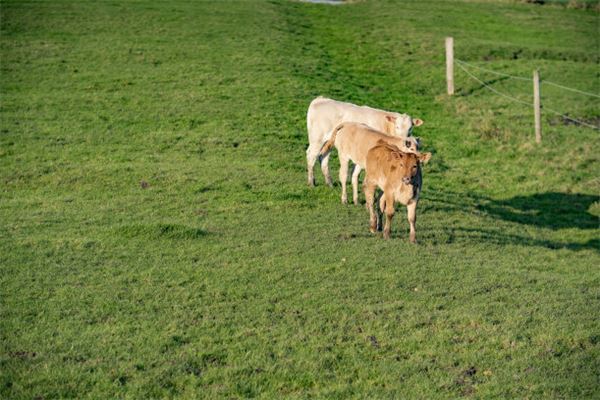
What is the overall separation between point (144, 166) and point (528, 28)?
28.1 m

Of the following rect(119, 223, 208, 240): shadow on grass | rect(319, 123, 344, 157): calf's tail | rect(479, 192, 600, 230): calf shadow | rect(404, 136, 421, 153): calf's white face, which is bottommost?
rect(479, 192, 600, 230): calf shadow

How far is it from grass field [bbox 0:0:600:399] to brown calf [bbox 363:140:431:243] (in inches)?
22.2

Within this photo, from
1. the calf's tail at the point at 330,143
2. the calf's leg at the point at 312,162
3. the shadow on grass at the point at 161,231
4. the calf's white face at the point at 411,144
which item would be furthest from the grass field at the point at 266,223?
the calf's white face at the point at 411,144

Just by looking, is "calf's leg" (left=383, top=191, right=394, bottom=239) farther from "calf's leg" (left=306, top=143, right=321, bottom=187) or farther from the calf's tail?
"calf's leg" (left=306, top=143, right=321, bottom=187)

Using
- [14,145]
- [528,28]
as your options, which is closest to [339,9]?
[528,28]

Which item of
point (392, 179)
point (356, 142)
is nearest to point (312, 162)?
point (356, 142)

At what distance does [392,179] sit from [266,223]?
9.97ft

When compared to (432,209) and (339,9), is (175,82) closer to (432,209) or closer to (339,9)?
(432,209)

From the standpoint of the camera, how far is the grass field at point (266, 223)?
9859mm

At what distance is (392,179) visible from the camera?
1519cm

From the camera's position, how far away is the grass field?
388 inches

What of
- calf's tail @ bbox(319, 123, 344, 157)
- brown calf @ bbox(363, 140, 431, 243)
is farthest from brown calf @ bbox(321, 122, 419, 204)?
brown calf @ bbox(363, 140, 431, 243)

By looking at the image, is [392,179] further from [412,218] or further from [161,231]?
[161,231]

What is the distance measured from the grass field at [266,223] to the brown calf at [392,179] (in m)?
0.56
